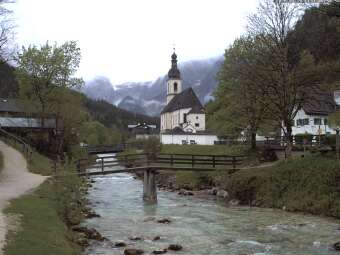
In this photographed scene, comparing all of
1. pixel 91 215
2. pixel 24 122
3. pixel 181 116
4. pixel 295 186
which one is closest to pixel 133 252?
pixel 91 215

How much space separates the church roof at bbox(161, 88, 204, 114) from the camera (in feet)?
407

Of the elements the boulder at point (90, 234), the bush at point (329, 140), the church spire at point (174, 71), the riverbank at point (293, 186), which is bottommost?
the boulder at point (90, 234)

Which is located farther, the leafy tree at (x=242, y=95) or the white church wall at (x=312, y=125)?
the white church wall at (x=312, y=125)

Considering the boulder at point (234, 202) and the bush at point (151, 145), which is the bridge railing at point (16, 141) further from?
the bush at point (151, 145)

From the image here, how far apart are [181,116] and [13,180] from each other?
3961 inches

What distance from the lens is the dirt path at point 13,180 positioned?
62.4 ft

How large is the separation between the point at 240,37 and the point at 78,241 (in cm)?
3675

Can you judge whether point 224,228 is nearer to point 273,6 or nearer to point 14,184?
point 14,184

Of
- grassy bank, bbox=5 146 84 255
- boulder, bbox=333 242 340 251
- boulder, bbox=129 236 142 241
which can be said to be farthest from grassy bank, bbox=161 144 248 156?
boulder, bbox=333 242 340 251

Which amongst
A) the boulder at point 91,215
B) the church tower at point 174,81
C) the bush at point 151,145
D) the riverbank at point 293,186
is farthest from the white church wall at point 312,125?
the church tower at point 174,81

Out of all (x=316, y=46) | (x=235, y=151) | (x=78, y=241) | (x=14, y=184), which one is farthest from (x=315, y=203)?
(x=235, y=151)

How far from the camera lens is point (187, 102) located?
130 meters

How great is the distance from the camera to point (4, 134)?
54.7 metres

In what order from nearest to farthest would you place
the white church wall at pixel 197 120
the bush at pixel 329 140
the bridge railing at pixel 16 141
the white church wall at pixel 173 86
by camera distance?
the bush at pixel 329 140 → the bridge railing at pixel 16 141 → the white church wall at pixel 197 120 → the white church wall at pixel 173 86
